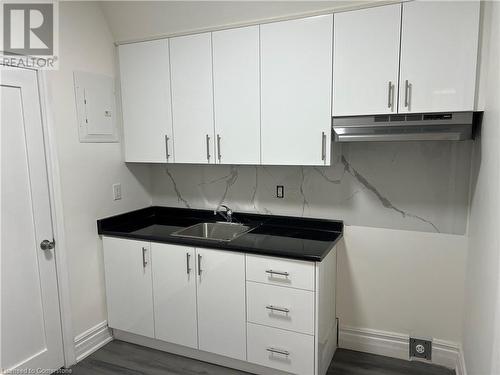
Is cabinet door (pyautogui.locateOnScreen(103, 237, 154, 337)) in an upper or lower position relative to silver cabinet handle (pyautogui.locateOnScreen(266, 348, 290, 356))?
upper

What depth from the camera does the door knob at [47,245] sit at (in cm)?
229

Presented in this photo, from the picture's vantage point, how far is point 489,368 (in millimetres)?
1451

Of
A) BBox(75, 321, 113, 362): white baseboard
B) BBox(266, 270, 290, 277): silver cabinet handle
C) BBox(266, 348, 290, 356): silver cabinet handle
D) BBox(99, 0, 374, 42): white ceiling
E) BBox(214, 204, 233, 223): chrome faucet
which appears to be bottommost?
BBox(75, 321, 113, 362): white baseboard

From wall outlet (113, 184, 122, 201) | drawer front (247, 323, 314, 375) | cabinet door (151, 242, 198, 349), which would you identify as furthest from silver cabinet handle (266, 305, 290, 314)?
wall outlet (113, 184, 122, 201)

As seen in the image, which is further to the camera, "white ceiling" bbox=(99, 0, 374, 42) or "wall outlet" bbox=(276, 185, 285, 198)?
"wall outlet" bbox=(276, 185, 285, 198)

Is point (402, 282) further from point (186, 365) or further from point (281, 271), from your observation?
point (186, 365)

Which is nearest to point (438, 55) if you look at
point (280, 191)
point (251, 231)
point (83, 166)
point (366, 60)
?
point (366, 60)

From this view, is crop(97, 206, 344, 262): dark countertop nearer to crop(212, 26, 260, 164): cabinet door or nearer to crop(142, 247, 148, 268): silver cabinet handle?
crop(142, 247, 148, 268): silver cabinet handle

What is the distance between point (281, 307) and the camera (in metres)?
2.19

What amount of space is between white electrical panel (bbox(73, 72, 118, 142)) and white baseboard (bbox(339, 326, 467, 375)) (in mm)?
2370

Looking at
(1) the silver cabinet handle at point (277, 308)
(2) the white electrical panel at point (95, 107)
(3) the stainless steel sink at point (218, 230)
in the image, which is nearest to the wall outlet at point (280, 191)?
(3) the stainless steel sink at point (218, 230)

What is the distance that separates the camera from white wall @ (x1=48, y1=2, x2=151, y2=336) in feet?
7.82

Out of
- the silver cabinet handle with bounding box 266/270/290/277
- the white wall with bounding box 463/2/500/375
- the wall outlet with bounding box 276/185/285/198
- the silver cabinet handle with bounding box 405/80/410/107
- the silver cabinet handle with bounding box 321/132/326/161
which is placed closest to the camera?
the white wall with bounding box 463/2/500/375

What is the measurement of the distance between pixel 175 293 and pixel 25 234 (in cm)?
104
